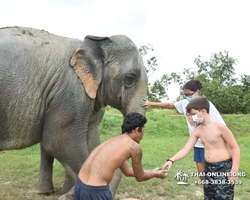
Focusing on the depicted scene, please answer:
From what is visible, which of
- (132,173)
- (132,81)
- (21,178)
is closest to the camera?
(132,173)

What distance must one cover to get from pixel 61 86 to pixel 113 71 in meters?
0.66

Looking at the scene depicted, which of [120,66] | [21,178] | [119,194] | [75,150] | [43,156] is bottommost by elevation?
[21,178]

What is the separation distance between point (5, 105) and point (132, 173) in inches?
65.3

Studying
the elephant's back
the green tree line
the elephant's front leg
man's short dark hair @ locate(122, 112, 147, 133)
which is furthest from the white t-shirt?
the green tree line

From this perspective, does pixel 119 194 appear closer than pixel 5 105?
No

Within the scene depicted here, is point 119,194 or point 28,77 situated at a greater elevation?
point 28,77

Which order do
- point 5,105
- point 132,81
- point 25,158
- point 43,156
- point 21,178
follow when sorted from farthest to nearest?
point 25,158, point 21,178, point 43,156, point 132,81, point 5,105

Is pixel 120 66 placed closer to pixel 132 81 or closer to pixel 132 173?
pixel 132 81

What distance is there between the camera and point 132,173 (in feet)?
9.23

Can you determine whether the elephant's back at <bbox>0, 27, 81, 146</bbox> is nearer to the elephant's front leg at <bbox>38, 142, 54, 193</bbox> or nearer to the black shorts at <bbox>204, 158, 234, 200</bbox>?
the elephant's front leg at <bbox>38, 142, 54, 193</bbox>

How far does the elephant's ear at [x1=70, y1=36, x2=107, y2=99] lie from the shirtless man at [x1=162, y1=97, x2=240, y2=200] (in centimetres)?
124

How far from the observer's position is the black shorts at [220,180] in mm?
2992

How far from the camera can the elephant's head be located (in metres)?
3.72

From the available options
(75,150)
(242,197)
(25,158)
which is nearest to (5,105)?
(75,150)
